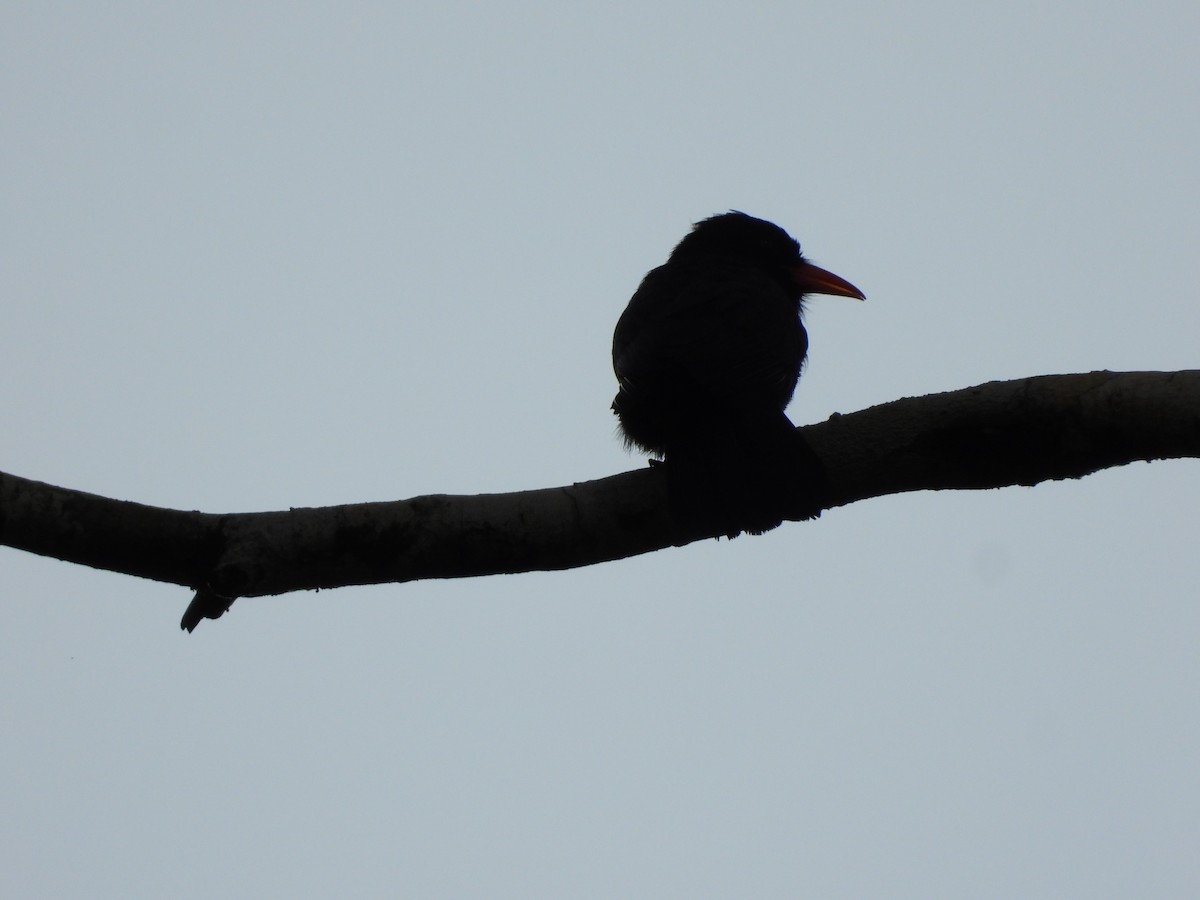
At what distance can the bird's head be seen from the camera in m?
7.09

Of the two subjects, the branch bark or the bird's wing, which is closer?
the branch bark

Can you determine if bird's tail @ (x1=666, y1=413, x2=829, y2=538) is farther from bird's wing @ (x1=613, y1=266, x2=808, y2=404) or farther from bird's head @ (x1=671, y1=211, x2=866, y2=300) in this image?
bird's head @ (x1=671, y1=211, x2=866, y2=300)

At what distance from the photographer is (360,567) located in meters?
3.53

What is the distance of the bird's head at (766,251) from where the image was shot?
279 inches

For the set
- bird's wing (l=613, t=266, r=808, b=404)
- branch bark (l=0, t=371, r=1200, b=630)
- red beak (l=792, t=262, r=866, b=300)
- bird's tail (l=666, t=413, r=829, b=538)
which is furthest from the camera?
red beak (l=792, t=262, r=866, b=300)

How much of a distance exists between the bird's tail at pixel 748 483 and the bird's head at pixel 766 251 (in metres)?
3.09

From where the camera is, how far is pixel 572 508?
3605 millimetres

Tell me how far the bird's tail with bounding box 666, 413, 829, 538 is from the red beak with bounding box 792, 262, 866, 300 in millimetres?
3111

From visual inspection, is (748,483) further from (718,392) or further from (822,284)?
(822,284)

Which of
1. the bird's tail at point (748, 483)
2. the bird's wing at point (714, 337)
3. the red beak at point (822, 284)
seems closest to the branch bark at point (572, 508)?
the bird's tail at point (748, 483)

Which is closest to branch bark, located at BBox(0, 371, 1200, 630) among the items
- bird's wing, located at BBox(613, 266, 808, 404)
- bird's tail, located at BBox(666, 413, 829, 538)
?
bird's tail, located at BBox(666, 413, 829, 538)

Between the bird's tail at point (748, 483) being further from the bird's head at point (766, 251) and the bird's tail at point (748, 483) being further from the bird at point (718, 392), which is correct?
the bird's head at point (766, 251)

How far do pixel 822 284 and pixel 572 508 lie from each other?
391cm

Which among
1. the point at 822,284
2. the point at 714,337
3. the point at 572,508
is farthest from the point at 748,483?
the point at 822,284
